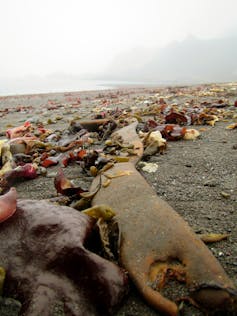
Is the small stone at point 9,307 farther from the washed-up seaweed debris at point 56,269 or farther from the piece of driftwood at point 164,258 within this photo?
the piece of driftwood at point 164,258

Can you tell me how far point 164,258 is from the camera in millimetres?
1056

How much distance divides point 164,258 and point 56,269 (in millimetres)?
395

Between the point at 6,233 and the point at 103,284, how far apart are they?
44 cm

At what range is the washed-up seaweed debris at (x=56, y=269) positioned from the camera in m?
0.92

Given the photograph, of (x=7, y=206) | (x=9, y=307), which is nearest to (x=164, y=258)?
(x=9, y=307)

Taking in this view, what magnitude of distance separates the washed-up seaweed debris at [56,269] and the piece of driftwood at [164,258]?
9 cm

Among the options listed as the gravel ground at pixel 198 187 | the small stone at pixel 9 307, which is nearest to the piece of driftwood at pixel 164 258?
the gravel ground at pixel 198 187

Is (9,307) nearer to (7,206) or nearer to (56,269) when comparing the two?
(56,269)

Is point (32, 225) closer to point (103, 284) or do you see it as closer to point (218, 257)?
point (103, 284)

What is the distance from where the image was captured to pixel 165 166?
2225mm

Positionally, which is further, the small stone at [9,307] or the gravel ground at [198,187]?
the gravel ground at [198,187]

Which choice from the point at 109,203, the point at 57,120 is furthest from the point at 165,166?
the point at 57,120

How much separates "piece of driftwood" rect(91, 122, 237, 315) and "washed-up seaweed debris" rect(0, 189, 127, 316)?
9cm

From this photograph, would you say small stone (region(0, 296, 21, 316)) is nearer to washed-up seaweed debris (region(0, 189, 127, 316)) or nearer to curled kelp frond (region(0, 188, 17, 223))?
washed-up seaweed debris (region(0, 189, 127, 316))
